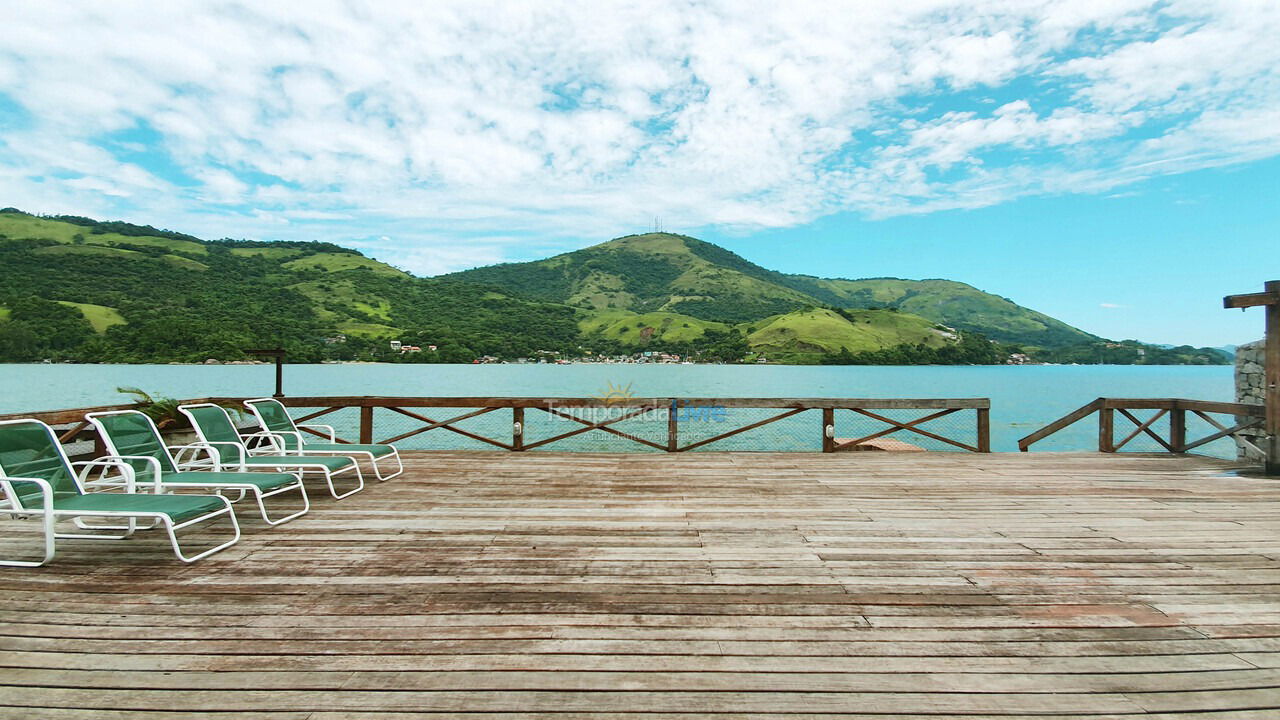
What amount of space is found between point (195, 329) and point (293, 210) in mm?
110924

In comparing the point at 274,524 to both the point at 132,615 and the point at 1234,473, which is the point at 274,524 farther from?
the point at 1234,473

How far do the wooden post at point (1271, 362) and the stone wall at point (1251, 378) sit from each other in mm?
1179

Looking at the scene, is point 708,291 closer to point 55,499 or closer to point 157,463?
point 157,463

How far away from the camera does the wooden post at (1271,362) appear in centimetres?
567

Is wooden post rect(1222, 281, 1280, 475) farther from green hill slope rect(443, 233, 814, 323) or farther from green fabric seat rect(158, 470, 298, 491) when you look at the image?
green hill slope rect(443, 233, 814, 323)

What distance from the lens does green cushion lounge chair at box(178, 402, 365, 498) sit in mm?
4477

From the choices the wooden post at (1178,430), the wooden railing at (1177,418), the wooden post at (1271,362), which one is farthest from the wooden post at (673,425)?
the wooden post at (1178,430)

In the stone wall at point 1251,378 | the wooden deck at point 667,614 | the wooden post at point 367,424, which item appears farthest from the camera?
the wooden post at point 367,424

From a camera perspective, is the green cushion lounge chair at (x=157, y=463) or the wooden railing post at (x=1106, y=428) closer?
the green cushion lounge chair at (x=157, y=463)

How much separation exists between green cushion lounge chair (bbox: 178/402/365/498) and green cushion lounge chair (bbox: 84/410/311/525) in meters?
0.25

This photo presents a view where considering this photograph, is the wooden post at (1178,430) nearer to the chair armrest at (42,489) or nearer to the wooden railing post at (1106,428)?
the wooden railing post at (1106,428)

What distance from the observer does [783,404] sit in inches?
281

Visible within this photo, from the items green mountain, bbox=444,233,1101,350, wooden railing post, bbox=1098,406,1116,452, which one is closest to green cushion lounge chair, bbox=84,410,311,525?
wooden railing post, bbox=1098,406,1116,452

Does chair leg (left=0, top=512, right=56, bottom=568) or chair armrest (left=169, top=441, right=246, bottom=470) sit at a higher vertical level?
chair armrest (left=169, top=441, right=246, bottom=470)
